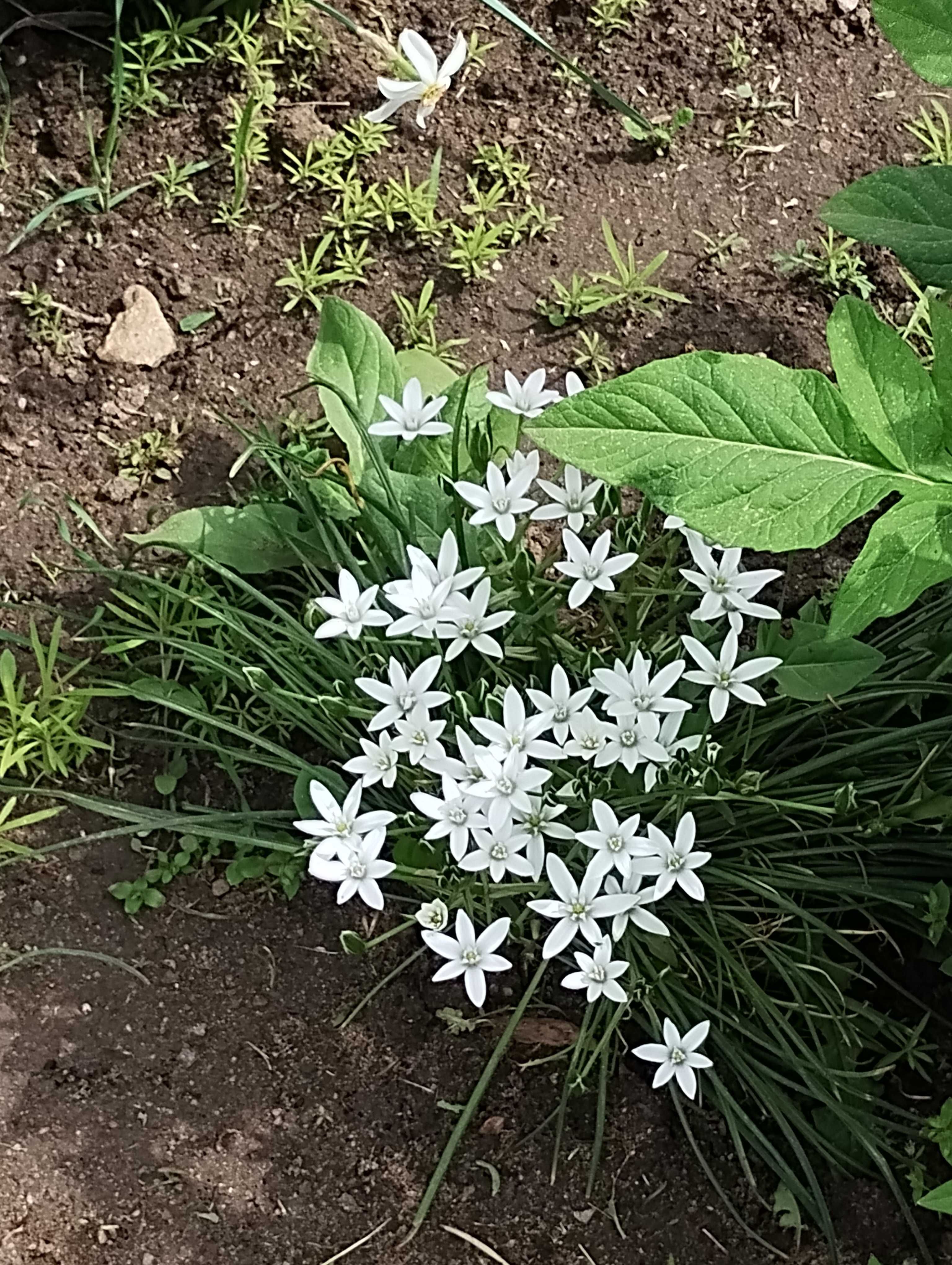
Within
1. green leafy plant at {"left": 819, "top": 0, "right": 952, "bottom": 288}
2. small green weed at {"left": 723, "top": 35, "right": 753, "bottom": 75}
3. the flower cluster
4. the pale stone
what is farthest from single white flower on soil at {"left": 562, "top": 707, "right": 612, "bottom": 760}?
small green weed at {"left": 723, "top": 35, "right": 753, "bottom": 75}

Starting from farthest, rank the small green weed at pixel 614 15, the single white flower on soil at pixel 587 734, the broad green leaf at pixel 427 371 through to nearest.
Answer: the small green weed at pixel 614 15 < the broad green leaf at pixel 427 371 < the single white flower on soil at pixel 587 734

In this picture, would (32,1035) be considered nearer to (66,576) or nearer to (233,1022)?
(233,1022)

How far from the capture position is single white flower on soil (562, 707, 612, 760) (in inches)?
36.6

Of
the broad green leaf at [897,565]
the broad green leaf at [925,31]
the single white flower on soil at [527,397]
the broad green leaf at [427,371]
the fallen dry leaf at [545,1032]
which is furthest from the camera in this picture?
the broad green leaf at [427,371]

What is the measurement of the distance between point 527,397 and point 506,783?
365 millimetres

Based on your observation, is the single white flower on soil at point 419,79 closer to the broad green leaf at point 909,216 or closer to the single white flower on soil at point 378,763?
the broad green leaf at point 909,216

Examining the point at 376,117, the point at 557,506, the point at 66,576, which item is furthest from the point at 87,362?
the point at 557,506

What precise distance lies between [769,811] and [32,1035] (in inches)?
30.1

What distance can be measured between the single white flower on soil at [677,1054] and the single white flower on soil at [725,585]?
0.34 metres

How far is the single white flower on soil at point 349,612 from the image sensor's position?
0.96 meters

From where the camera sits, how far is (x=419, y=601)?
950 mm

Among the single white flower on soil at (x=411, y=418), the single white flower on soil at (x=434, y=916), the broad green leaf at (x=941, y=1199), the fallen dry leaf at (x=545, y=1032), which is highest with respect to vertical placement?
Result: the single white flower on soil at (x=411, y=418)

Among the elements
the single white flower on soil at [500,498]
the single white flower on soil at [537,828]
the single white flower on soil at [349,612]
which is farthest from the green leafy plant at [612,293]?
the single white flower on soil at [537,828]

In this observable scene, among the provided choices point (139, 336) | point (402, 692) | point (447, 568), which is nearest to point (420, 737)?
point (402, 692)
